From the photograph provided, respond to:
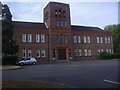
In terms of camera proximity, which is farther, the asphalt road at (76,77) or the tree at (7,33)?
the tree at (7,33)

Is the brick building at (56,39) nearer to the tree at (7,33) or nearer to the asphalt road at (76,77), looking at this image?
the tree at (7,33)

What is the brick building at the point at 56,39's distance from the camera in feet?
138

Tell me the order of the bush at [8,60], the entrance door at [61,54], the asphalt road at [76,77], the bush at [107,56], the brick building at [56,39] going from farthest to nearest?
the bush at [107,56] → the entrance door at [61,54] → the brick building at [56,39] → the bush at [8,60] → the asphalt road at [76,77]

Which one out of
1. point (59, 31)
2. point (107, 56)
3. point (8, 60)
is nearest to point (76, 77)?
point (8, 60)

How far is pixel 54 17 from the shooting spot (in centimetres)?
4534

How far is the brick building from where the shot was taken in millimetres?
42000

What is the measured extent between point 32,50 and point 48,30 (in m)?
6.75

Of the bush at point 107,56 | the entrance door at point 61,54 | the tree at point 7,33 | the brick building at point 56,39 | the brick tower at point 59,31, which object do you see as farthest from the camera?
the bush at point 107,56

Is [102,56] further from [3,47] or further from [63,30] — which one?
[3,47]

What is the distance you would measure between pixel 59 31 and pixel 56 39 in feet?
7.62

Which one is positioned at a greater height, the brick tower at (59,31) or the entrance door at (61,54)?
the brick tower at (59,31)

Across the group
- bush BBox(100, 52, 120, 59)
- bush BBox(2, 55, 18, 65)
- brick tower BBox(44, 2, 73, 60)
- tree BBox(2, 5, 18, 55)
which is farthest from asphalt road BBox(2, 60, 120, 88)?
bush BBox(100, 52, 120, 59)

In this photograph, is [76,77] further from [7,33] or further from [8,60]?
[8,60]

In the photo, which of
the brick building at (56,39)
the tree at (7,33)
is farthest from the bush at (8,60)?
the brick building at (56,39)
